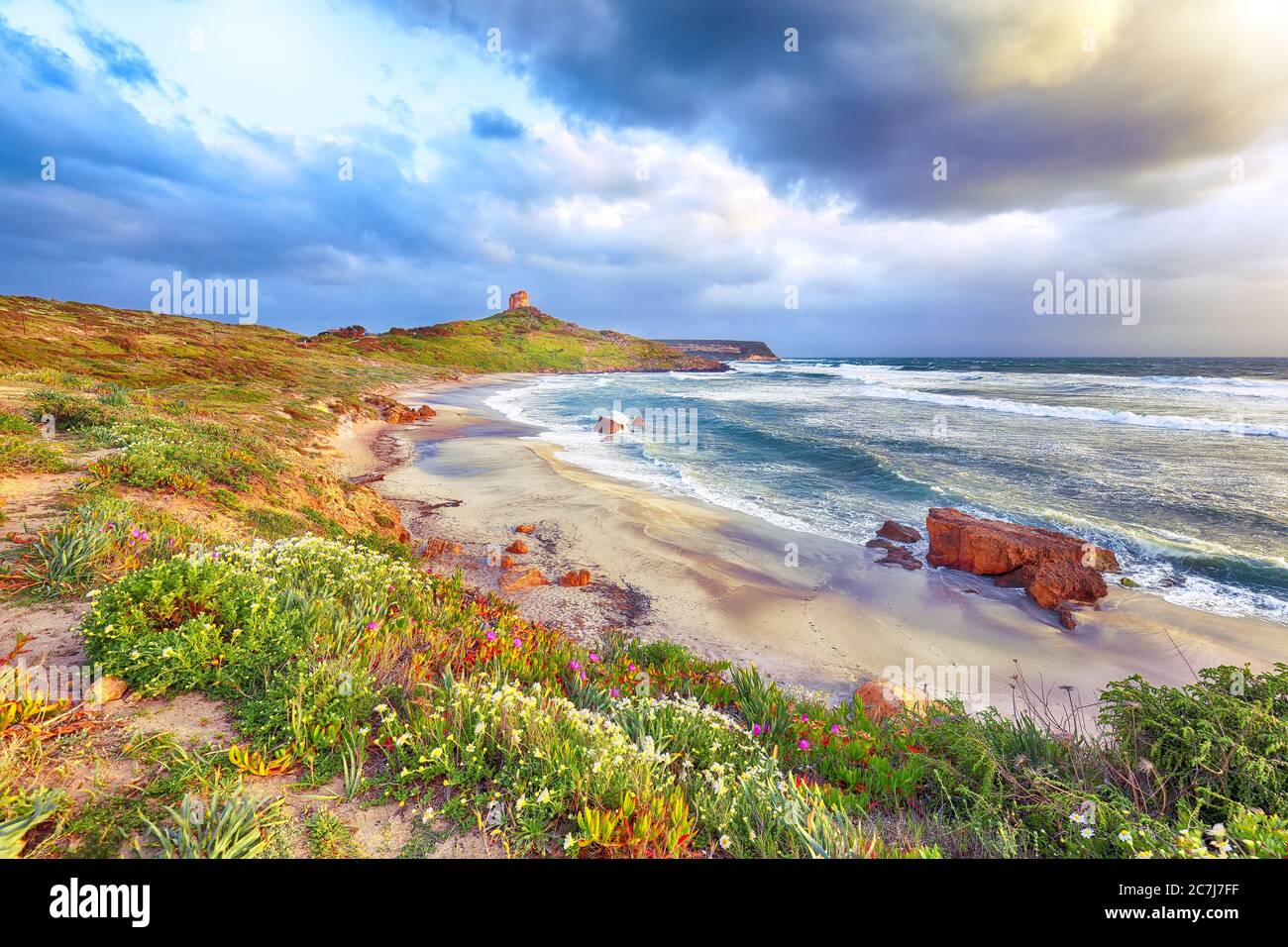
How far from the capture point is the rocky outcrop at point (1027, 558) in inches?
419

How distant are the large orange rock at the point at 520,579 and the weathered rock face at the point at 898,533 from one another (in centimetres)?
984

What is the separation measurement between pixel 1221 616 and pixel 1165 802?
407 inches

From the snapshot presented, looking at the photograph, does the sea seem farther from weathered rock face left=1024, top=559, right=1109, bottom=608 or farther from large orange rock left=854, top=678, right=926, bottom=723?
large orange rock left=854, top=678, right=926, bottom=723

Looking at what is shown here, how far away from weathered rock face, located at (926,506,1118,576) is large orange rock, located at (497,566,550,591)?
9.81 metres

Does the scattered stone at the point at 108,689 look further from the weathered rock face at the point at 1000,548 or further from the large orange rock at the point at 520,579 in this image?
the weathered rock face at the point at 1000,548

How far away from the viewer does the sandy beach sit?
859 cm

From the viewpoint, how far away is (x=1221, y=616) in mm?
9867

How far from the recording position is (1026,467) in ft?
69.7

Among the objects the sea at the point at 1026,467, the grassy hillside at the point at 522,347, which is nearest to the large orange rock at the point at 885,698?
the sea at the point at 1026,467

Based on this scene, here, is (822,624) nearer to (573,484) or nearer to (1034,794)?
(1034,794)

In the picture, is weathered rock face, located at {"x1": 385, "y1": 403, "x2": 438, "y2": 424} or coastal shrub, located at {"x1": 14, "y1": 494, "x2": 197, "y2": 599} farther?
weathered rock face, located at {"x1": 385, "y1": 403, "x2": 438, "y2": 424}

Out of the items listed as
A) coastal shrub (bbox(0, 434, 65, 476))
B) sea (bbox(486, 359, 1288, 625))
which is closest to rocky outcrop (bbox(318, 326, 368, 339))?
sea (bbox(486, 359, 1288, 625))
